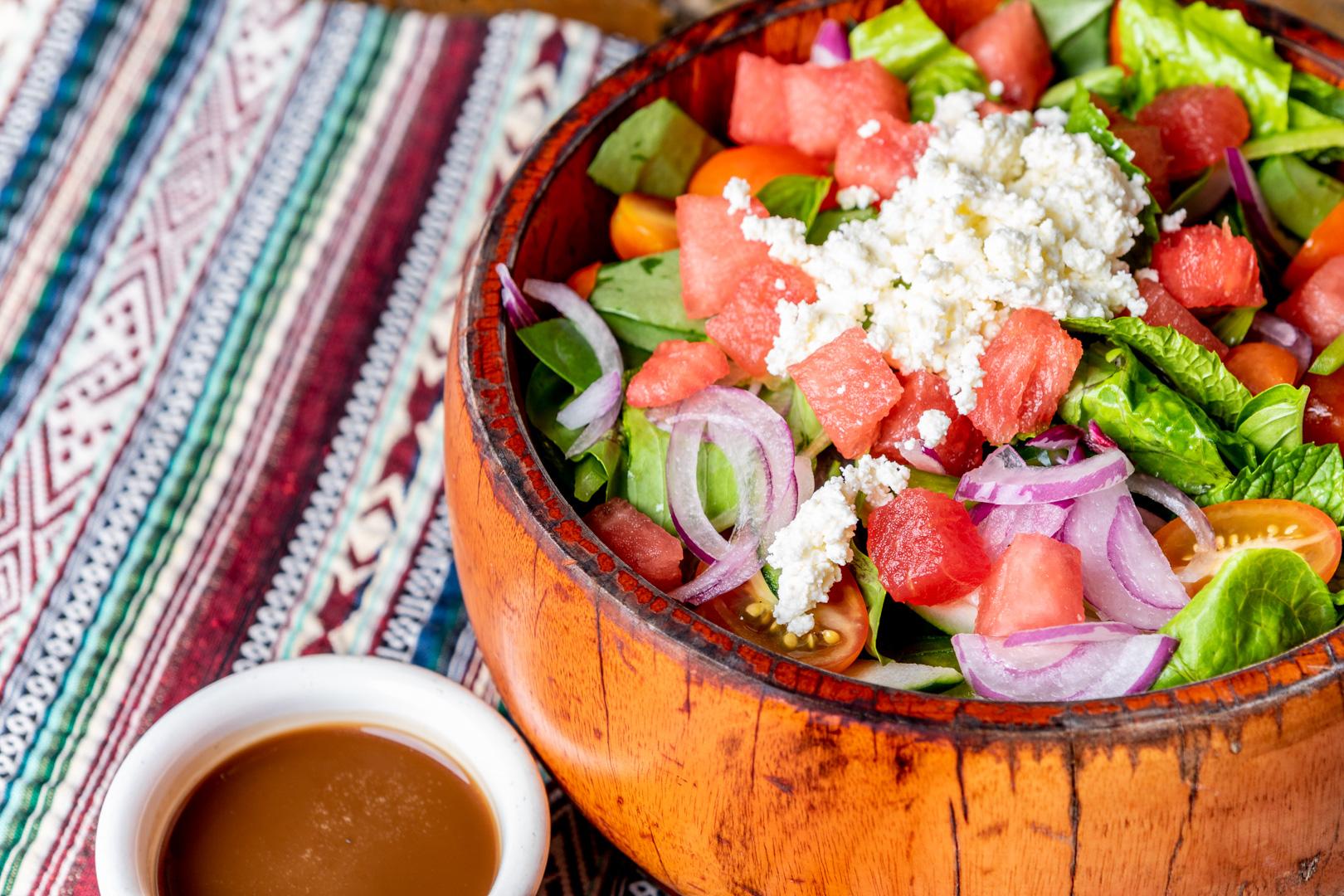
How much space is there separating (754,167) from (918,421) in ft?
1.95

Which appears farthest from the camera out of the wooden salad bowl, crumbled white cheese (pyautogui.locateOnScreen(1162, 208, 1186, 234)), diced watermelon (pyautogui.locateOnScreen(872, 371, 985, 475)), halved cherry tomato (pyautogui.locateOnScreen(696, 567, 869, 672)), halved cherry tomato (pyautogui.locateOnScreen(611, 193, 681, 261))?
halved cherry tomato (pyautogui.locateOnScreen(611, 193, 681, 261))

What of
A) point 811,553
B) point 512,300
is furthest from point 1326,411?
point 512,300

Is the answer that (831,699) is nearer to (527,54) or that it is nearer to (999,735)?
(999,735)

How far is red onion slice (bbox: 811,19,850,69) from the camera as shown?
7.16 feet

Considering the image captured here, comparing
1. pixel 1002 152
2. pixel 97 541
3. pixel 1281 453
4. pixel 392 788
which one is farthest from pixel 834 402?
pixel 97 541

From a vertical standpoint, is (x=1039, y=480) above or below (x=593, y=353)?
above

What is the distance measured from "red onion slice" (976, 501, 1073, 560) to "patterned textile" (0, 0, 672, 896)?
2.71 feet

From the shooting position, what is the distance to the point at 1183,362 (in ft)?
5.47

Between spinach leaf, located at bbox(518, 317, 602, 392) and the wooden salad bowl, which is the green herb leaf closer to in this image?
spinach leaf, located at bbox(518, 317, 602, 392)

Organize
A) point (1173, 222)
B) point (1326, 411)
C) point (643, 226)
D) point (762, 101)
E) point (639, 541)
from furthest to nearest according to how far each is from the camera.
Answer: point (762, 101), point (643, 226), point (1173, 222), point (1326, 411), point (639, 541)

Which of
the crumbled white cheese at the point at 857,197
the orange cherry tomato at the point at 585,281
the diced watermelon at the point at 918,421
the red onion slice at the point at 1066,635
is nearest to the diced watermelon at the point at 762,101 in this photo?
the crumbled white cheese at the point at 857,197

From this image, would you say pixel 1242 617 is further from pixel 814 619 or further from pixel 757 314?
pixel 757 314

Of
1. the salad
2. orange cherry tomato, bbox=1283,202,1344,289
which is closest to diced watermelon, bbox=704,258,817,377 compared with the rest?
the salad

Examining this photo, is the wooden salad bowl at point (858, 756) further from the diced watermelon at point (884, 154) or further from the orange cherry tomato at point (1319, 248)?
the orange cherry tomato at point (1319, 248)
